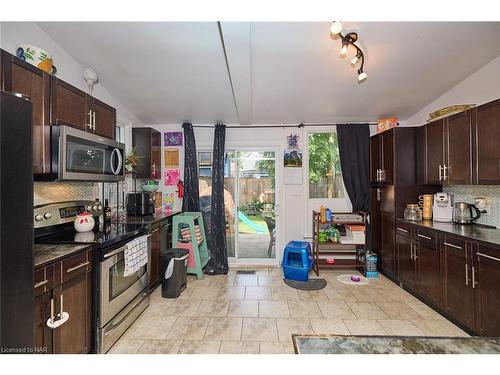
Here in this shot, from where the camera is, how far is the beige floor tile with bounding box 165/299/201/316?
2445 millimetres

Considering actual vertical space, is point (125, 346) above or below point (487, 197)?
below

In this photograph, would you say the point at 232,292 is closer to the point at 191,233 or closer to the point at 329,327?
the point at 191,233

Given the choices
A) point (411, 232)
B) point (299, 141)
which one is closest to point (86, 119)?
point (299, 141)

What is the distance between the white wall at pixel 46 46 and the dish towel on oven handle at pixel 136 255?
66.9 inches

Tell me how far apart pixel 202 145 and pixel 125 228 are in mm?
2100

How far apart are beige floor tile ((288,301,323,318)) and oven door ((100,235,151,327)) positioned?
164 cm

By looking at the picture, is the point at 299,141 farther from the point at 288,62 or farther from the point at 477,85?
the point at 477,85

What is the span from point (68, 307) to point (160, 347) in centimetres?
81

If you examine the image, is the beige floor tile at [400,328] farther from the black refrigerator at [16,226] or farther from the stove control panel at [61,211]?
the stove control panel at [61,211]

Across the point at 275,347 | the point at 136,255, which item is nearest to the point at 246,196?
the point at 136,255

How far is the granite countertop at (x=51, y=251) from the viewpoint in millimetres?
1363

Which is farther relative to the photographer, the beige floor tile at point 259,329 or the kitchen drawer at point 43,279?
the beige floor tile at point 259,329

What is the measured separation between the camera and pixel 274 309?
2533 millimetres

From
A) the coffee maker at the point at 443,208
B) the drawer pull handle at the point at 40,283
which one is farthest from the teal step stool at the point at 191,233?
the coffee maker at the point at 443,208
